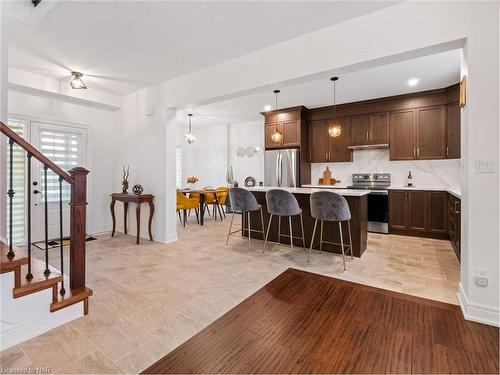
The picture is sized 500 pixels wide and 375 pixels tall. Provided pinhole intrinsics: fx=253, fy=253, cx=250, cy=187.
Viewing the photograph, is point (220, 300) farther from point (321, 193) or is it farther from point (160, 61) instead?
point (160, 61)

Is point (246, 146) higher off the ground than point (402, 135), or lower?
higher

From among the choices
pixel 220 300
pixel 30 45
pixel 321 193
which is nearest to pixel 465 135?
pixel 321 193

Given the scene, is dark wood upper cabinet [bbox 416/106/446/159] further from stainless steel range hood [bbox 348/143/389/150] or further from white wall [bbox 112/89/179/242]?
white wall [bbox 112/89/179/242]

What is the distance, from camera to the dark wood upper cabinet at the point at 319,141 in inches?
231

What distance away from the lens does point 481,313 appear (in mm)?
2004

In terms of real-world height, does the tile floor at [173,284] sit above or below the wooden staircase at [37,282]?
below

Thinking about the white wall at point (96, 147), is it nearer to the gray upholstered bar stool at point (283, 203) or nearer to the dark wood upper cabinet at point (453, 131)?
the gray upholstered bar stool at point (283, 203)

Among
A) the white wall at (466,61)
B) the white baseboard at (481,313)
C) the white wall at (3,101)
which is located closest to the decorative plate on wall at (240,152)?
the white wall at (466,61)

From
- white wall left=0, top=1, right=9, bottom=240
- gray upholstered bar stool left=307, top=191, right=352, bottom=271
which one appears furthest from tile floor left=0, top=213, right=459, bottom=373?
white wall left=0, top=1, right=9, bottom=240

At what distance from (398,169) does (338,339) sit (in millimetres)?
4520

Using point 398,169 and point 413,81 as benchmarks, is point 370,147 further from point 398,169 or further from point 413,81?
point 413,81

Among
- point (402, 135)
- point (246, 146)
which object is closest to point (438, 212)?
point (402, 135)

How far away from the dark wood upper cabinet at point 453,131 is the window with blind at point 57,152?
6826 millimetres

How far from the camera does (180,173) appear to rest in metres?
8.14
